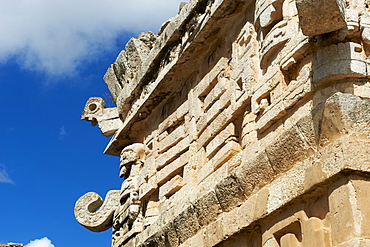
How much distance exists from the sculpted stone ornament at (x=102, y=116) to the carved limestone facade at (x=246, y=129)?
26cm

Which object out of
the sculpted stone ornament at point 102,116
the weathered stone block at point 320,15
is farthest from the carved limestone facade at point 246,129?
the sculpted stone ornament at point 102,116

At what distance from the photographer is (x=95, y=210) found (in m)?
9.38

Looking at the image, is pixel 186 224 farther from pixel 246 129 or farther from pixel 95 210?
pixel 95 210

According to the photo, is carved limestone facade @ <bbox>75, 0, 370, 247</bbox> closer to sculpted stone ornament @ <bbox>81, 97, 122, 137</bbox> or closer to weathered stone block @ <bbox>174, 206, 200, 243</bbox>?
weathered stone block @ <bbox>174, 206, 200, 243</bbox>

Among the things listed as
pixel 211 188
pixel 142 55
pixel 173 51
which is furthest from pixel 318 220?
pixel 142 55

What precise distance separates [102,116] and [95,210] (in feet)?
4.24

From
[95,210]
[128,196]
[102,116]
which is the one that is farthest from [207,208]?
[102,116]

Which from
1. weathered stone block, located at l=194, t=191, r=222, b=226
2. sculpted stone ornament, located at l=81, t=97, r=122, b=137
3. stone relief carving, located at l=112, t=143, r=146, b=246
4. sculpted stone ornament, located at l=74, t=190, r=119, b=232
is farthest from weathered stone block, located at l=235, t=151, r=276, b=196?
sculpted stone ornament, located at l=81, t=97, r=122, b=137

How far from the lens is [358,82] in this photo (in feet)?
16.8

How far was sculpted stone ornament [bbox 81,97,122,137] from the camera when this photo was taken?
9.48 m

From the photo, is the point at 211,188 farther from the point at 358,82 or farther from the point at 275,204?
the point at 358,82

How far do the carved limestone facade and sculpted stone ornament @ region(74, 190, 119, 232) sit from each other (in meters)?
0.02

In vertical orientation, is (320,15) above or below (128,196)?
below

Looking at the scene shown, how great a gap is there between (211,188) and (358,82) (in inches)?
73.2
